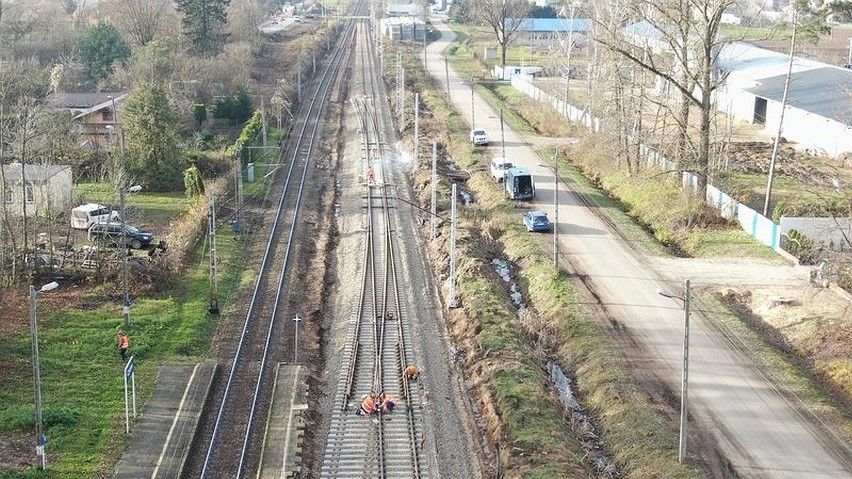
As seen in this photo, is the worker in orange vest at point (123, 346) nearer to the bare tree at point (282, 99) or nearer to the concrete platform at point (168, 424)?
the concrete platform at point (168, 424)

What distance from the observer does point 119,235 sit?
3509 cm

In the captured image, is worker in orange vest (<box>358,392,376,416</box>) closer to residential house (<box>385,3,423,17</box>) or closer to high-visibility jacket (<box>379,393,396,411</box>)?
high-visibility jacket (<box>379,393,396,411</box>)

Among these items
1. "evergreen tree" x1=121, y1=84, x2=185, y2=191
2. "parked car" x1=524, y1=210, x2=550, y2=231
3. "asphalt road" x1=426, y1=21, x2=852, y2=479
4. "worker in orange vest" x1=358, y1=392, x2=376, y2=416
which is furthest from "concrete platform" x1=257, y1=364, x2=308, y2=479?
"evergreen tree" x1=121, y1=84, x2=185, y2=191

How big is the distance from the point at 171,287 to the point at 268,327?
502 centimetres

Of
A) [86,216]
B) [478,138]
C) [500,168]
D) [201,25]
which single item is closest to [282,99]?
[201,25]

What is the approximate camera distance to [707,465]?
20078 mm

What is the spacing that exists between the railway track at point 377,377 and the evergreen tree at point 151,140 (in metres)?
10.2

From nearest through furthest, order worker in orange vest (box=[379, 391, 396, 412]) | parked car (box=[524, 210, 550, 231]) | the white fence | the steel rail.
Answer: the steel rail, worker in orange vest (box=[379, 391, 396, 412]), the white fence, parked car (box=[524, 210, 550, 231])

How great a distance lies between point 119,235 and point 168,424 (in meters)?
14.7

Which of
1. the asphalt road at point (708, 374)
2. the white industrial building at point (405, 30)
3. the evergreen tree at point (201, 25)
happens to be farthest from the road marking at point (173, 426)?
the white industrial building at point (405, 30)

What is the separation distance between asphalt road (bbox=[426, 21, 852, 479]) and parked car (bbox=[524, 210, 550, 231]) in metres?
0.81

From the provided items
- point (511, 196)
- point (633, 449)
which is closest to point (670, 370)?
point (633, 449)

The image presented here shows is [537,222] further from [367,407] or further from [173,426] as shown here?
[173,426]

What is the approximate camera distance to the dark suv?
34656 mm
